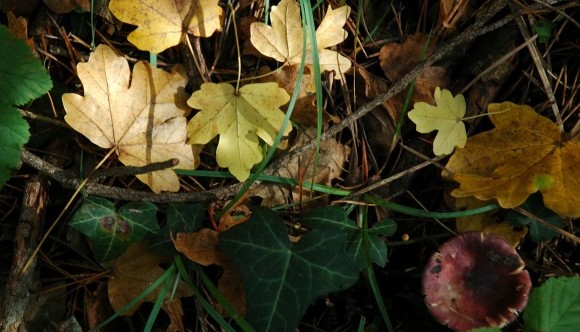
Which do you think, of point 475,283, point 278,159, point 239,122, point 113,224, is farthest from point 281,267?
point 475,283

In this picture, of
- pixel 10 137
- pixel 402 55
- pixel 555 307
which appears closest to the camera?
pixel 10 137

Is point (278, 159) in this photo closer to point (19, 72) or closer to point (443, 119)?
point (443, 119)

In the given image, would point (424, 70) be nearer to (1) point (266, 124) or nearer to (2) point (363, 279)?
(1) point (266, 124)

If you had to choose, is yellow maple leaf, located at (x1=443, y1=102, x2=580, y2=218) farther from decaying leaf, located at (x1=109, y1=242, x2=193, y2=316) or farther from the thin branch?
decaying leaf, located at (x1=109, y1=242, x2=193, y2=316)

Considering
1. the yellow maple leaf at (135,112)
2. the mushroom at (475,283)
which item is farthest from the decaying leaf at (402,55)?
the yellow maple leaf at (135,112)

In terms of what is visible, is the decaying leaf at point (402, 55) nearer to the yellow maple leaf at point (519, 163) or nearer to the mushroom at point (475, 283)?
the yellow maple leaf at point (519, 163)

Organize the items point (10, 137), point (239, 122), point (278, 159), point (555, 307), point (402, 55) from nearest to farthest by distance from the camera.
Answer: point (10, 137), point (555, 307), point (239, 122), point (278, 159), point (402, 55)

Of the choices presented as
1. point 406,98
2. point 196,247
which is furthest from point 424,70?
point 196,247
